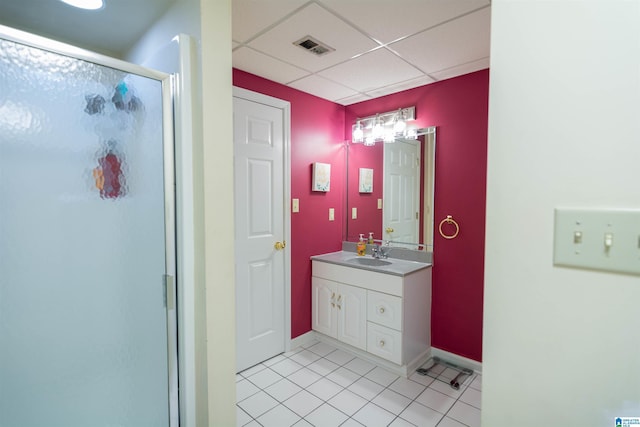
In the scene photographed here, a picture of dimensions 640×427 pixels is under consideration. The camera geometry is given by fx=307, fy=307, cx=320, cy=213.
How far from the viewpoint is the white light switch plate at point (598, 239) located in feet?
1.97

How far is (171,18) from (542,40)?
1.38m

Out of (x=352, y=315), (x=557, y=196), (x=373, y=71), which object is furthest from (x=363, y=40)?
(x=352, y=315)

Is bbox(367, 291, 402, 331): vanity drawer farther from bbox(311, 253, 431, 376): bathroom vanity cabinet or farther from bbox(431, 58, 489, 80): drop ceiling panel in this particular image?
bbox(431, 58, 489, 80): drop ceiling panel

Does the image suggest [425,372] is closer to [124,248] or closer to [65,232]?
[124,248]

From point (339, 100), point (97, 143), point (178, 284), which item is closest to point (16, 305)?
point (178, 284)

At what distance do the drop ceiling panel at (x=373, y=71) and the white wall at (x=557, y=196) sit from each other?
4.73 feet

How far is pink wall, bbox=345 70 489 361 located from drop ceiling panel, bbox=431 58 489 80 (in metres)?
0.05

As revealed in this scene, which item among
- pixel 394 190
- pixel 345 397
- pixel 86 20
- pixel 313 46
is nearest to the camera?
pixel 86 20

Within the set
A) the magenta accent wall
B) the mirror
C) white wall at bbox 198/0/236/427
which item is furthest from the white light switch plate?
the mirror

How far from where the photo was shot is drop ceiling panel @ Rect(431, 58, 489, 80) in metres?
2.16

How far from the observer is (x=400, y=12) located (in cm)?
156

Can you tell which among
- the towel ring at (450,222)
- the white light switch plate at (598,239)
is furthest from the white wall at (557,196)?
the towel ring at (450,222)

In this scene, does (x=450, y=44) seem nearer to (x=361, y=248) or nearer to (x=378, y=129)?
(x=378, y=129)

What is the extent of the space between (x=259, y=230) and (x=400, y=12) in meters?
1.73
